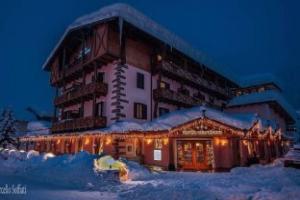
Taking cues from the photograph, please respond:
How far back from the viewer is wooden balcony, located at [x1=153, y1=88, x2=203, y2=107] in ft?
77.9

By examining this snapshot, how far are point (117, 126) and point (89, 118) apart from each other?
3005mm

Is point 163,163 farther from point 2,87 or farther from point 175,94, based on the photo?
point 2,87

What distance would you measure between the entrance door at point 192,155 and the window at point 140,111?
4.29 metres

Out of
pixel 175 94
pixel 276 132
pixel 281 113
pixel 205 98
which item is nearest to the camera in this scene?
pixel 175 94

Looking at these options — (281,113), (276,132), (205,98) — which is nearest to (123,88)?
(205,98)

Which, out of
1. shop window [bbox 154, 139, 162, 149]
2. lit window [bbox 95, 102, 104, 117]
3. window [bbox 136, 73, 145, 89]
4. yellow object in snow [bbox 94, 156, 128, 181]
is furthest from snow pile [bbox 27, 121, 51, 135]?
yellow object in snow [bbox 94, 156, 128, 181]

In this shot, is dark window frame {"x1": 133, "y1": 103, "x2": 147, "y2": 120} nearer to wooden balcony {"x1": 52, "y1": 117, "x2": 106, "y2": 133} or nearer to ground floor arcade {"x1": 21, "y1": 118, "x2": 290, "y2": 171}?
ground floor arcade {"x1": 21, "y1": 118, "x2": 290, "y2": 171}

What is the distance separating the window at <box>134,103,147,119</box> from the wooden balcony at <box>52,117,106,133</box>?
2796 mm

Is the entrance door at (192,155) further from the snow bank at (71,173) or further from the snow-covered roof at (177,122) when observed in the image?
the snow bank at (71,173)

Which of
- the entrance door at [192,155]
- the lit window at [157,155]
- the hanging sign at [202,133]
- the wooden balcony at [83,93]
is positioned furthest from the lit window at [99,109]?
the hanging sign at [202,133]

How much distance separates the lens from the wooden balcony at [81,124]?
68.8 ft

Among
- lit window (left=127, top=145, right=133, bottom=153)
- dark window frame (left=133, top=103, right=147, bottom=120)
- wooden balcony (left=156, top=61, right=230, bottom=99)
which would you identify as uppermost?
wooden balcony (left=156, top=61, right=230, bottom=99)

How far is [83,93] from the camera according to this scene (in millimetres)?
22828

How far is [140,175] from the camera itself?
50.1ft
